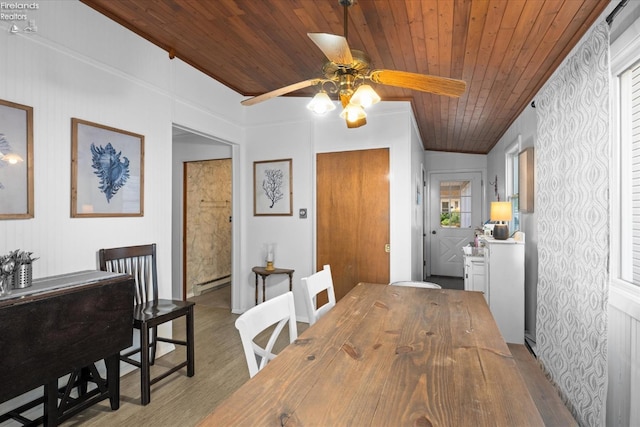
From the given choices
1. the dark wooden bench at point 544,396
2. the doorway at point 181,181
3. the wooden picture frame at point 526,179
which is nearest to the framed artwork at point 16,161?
the doorway at point 181,181

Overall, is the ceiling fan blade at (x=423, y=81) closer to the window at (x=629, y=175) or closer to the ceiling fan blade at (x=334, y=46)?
the ceiling fan blade at (x=334, y=46)

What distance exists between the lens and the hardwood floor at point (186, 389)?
2086 millimetres

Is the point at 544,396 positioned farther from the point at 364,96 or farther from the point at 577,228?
the point at 364,96

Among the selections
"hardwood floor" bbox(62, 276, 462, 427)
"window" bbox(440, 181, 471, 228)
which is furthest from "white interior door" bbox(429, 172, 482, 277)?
"hardwood floor" bbox(62, 276, 462, 427)

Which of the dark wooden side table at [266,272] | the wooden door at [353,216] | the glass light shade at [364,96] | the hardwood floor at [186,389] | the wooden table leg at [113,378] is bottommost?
the hardwood floor at [186,389]

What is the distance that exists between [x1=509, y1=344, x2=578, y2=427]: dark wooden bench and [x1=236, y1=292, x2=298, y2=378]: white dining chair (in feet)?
3.88

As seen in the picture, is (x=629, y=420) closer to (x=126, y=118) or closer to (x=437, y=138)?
(x=126, y=118)

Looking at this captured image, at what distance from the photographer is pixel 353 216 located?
372cm

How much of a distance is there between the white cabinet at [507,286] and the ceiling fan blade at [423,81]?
1944mm

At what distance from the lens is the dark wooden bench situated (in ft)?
4.68

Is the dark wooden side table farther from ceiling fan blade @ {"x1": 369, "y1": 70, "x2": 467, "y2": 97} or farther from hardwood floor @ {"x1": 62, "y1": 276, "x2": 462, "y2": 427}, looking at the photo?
ceiling fan blade @ {"x1": 369, "y1": 70, "x2": 467, "y2": 97}

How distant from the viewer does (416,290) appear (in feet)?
7.55

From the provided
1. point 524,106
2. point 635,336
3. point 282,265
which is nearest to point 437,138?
point 524,106

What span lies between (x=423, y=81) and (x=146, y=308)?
2.46m
